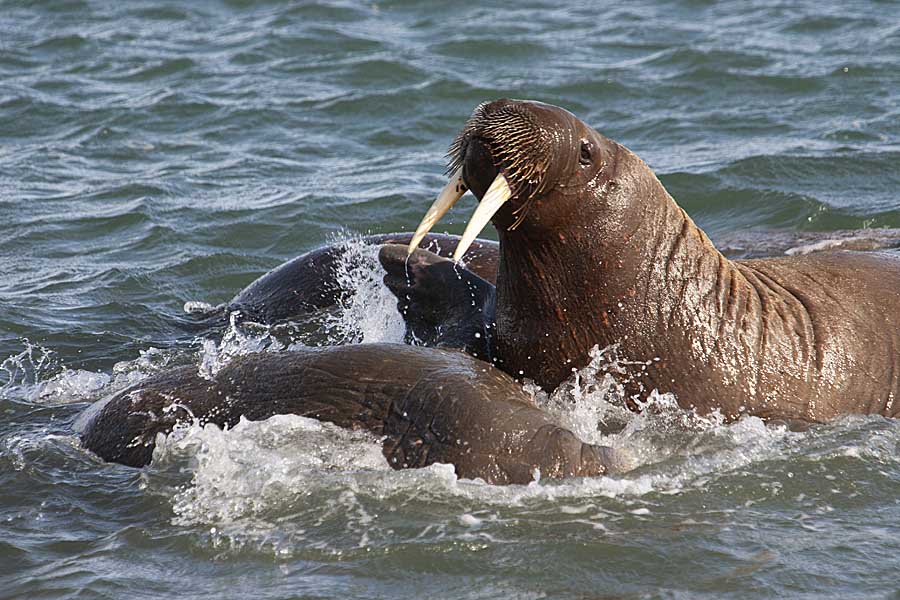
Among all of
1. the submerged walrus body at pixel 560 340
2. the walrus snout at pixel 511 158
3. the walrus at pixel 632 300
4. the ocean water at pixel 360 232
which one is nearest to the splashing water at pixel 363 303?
the ocean water at pixel 360 232

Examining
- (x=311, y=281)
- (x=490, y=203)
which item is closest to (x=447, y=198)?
(x=490, y=203)

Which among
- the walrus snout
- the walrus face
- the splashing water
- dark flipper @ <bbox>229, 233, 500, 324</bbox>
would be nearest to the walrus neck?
the walrus face

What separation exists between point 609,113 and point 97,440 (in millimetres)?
9599

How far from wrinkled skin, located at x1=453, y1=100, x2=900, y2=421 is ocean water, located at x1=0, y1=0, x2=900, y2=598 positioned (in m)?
0.19

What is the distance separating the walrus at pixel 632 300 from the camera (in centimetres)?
665

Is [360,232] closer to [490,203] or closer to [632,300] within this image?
[632,300]

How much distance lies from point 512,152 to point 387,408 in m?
1.31

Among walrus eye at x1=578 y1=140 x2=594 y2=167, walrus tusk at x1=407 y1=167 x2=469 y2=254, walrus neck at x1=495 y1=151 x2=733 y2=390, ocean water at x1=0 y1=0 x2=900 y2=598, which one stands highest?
walrus eye at x1=578 y1=140 x2=594 y2=167

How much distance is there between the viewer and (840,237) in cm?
1030

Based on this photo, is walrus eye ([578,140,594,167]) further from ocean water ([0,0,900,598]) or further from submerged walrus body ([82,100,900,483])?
ocean water ([0,0,900,598])

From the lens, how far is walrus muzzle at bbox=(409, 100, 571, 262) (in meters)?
6.51

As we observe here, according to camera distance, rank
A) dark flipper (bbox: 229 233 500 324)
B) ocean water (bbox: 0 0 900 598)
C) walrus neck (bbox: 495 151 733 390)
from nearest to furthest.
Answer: ocean water (bbox: 0 0 900 598), walrus neck (bbox: 495 151 733 390), dark flipper (bbox: 229 233 500 324)

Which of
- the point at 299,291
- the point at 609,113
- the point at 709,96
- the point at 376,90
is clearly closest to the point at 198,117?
the point at 376,90

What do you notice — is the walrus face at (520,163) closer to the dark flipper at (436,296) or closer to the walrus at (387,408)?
the walrus at (387,408)
